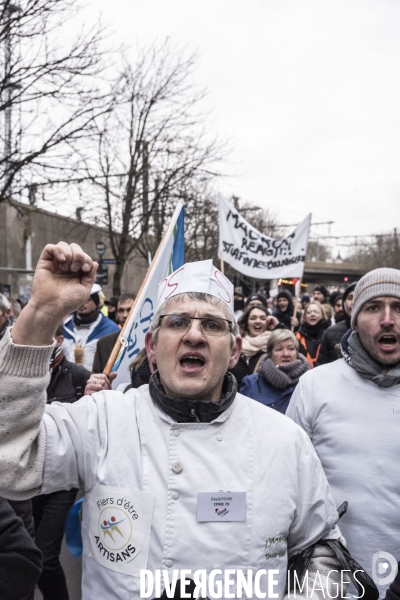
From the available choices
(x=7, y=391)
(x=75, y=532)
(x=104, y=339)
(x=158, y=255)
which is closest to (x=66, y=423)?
(x=7, y=391)

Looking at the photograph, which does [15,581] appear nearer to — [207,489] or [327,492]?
[207,489]

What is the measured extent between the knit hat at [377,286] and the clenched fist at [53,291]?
1650 mm

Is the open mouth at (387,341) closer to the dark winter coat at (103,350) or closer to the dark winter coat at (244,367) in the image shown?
the dark winter coat at (244,367)

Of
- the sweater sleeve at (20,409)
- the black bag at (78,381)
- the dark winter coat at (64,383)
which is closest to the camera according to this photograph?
the sweater sleeve at (20,409)

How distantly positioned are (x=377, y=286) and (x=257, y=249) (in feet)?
17.8

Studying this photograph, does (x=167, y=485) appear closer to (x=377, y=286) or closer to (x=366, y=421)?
(x=366, y=421)

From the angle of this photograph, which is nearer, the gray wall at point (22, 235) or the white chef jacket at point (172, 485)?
the white chef jacket at point (172, 485)

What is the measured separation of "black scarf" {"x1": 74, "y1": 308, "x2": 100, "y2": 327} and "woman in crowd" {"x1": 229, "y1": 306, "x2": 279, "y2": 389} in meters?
1.59

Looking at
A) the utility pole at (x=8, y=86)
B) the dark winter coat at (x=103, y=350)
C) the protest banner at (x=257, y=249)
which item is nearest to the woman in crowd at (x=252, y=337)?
the dark winter coat at (x=103, y=350)

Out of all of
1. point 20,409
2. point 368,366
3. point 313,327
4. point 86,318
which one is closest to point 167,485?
point 20,409

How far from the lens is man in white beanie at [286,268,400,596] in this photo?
2633mm

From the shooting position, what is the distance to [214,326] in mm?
2129

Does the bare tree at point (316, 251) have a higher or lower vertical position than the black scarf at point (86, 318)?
higher

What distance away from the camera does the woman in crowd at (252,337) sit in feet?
19.0
